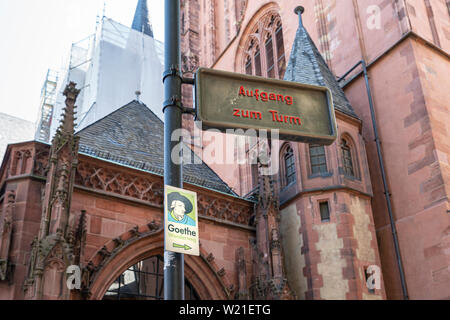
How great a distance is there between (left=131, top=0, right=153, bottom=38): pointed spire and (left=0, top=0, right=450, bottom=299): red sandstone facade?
24512 mm

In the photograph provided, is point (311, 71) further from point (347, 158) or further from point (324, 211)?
point (324, 211)

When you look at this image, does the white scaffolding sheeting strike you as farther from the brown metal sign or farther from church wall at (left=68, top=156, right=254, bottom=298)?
the brown metal sign

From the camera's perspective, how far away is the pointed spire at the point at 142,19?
38.9m

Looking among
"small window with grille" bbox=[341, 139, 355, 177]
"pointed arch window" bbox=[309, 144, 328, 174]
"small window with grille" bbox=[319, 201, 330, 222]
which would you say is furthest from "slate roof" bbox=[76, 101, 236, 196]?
"small window with grille" bbox=[341, 139, 355, 177]

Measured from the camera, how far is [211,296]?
11750 mm

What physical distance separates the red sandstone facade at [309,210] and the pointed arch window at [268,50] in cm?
406

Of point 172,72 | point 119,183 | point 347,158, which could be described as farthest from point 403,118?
point 172,72

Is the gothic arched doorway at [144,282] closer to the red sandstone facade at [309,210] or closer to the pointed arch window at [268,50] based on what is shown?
the red sandstone facade at [309,210]

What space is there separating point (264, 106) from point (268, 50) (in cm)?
1768

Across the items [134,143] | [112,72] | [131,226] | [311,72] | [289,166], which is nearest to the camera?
[131,226]

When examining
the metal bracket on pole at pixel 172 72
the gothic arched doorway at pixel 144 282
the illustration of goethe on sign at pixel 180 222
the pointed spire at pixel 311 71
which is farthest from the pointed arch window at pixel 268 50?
the illustration of goethe on sign at pixel 180 222

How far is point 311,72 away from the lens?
49.9 feet

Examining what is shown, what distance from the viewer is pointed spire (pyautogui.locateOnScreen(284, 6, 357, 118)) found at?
14.9m
